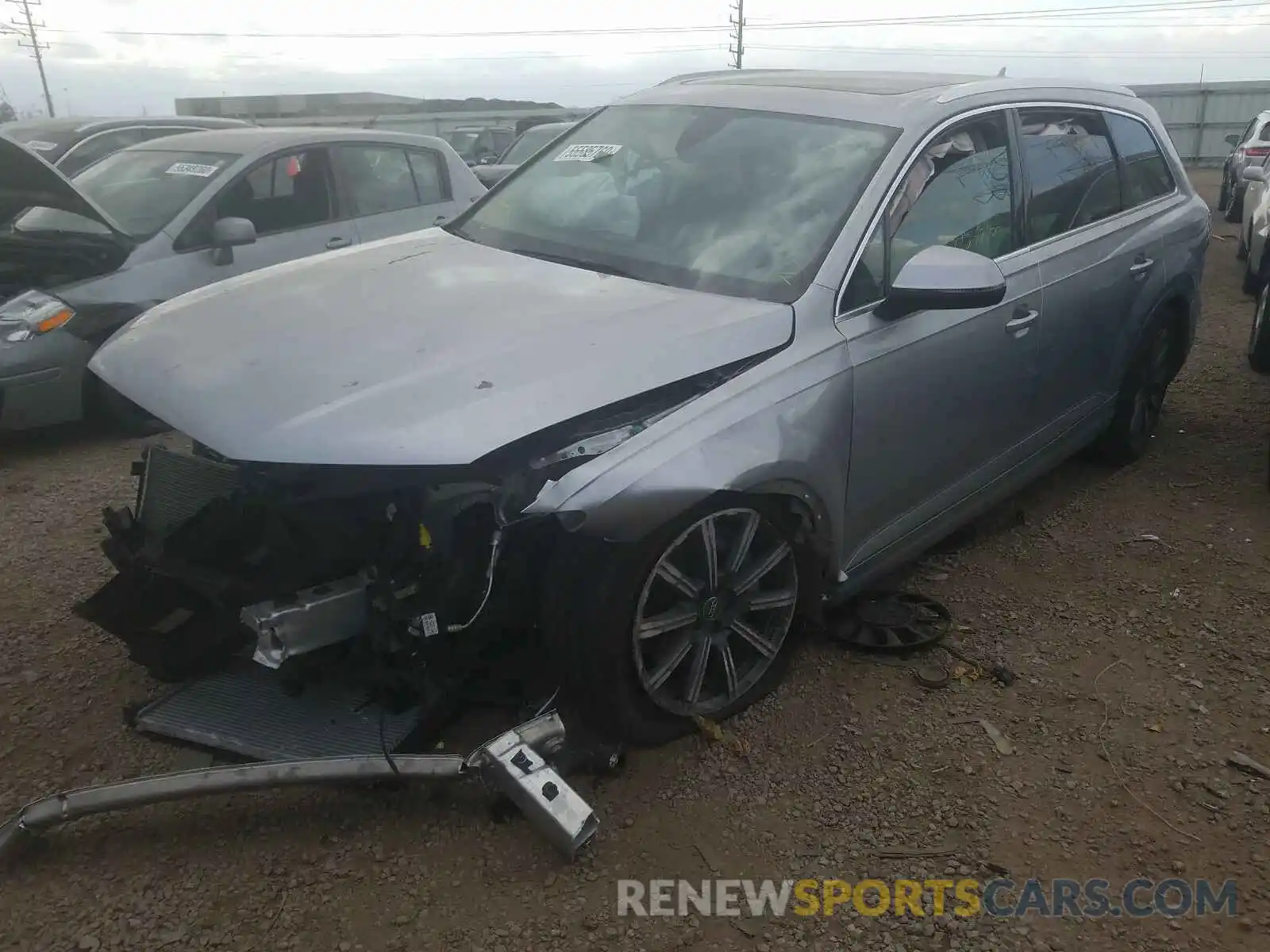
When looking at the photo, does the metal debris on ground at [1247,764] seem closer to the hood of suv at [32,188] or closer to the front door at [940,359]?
→ the front door at [940,359]

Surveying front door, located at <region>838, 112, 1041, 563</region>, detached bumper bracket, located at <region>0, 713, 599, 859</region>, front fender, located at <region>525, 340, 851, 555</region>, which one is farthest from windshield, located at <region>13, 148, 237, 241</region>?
front door, located at <region>838, 112, 1041, 563</region>

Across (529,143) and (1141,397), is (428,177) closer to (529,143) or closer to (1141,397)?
(1141,397)

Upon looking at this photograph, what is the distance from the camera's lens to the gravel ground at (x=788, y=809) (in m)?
2.24

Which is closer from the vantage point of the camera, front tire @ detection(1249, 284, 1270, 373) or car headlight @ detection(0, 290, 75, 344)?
car headlight @ detection(0, 290, 75, 344)

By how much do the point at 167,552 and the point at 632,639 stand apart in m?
1.24

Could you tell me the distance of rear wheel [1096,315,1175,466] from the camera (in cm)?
456

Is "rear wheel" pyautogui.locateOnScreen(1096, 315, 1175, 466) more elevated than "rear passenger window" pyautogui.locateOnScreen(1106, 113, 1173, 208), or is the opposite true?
"rear passenger window" pyautogui.locateOnScreen(1106, 113, 1173, 208)

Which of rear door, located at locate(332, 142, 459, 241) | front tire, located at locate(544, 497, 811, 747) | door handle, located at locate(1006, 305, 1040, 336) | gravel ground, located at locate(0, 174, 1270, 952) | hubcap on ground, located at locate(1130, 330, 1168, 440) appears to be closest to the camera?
gravel ground, located at locate(0, 174, 1270, 952)

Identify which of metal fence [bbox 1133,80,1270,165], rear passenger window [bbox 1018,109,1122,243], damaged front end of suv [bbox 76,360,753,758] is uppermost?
rear passenger window [bbox 1018,109,1122,243]

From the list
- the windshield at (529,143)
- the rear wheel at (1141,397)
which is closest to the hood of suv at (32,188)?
the rear wheel at (1141,397)

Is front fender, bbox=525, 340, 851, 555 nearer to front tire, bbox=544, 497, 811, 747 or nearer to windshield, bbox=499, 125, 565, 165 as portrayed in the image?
front tire, bbox=544, 497, 811, 747

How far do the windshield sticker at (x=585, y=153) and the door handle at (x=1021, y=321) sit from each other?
61.3 inches

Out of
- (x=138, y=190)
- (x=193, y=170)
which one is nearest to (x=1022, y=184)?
(x=193, y=170)

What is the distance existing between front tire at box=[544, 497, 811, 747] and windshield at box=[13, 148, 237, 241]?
159 inches
